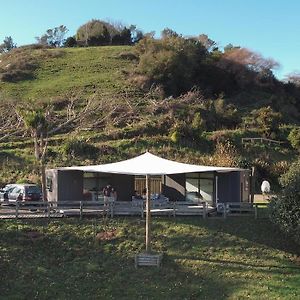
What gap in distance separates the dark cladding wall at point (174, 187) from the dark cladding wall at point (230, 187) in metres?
2.39

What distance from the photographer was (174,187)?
2956 cm

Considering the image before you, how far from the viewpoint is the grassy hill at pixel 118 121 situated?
42375 millimetres

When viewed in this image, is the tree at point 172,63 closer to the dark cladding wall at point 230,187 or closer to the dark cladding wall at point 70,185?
the dark cladding wall at point 230,187

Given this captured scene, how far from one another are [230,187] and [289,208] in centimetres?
620

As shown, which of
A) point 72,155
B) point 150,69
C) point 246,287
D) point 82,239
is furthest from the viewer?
point 150,69

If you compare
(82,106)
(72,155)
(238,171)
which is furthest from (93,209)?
(82,106)

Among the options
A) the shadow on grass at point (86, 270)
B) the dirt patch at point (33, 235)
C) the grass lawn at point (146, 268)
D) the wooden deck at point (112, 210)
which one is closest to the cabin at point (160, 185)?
the wooden deck at point (112, 210)

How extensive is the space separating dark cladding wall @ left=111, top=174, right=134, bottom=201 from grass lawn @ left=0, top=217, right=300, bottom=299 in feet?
15.9

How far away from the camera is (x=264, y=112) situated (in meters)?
56.4

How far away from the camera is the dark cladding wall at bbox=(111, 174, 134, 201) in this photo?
1129 inches

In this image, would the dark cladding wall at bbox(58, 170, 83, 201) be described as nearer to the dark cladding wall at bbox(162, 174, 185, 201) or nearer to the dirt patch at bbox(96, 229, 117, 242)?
the dark cladding wall at bbox(162, 174, 185, 201)

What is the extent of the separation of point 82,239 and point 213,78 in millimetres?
50270

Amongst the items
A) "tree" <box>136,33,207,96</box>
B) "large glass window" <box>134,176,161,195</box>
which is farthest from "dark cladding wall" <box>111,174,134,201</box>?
"tree" <box>136,33,207,96</box>

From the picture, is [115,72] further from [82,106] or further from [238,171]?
[238,171]
